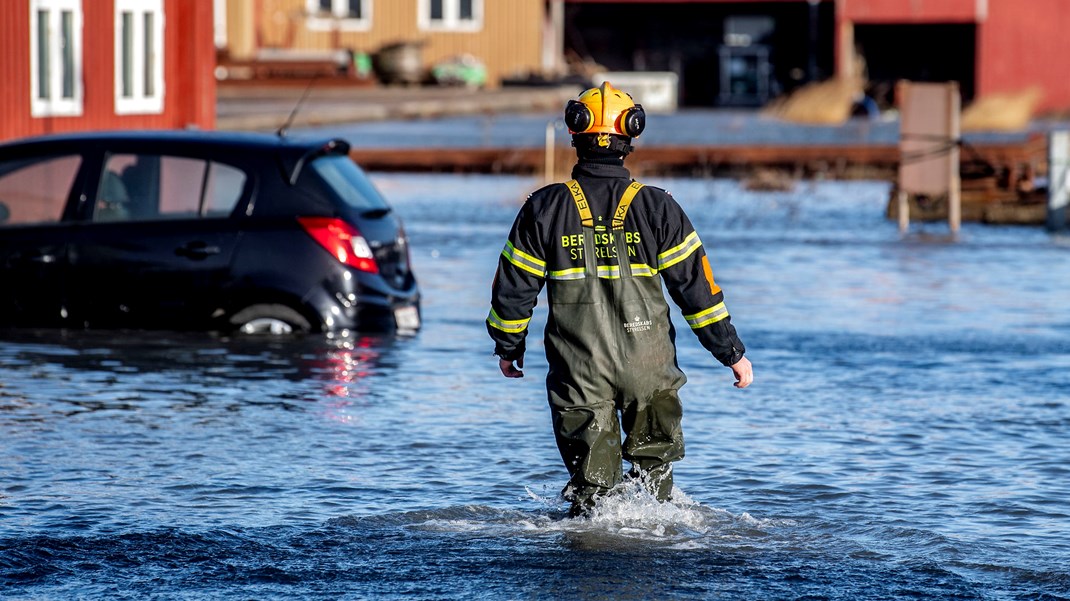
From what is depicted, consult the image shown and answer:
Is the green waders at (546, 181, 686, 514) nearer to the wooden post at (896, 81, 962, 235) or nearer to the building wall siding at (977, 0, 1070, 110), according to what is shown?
the wooden post at (896, 81, 962, 235)

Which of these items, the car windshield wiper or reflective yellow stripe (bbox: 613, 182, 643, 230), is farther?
the car windshield wiper

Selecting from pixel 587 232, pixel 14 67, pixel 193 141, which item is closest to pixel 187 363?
pixel 193 141

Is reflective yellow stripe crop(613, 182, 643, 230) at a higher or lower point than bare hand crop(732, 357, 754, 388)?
higher

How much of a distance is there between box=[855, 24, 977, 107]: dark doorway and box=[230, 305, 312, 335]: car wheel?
49.8m

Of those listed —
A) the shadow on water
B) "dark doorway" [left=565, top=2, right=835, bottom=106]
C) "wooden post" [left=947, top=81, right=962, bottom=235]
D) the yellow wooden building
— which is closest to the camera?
the shadow on water

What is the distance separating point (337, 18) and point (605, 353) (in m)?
54.6

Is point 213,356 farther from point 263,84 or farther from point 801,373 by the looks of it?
point 263,84

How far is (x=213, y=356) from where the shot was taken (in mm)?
11047

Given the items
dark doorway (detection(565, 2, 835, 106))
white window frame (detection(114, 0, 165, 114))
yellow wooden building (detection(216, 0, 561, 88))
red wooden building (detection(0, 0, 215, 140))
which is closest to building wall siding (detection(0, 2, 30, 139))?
red wooden building (detection(0, 0, 215, 140))

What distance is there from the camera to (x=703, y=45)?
64562mm

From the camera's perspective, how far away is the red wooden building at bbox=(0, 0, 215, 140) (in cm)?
1848

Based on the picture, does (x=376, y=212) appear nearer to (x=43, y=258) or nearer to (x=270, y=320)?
(x=270, y=320)

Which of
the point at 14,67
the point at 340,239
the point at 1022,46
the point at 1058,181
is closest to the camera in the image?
the point at 340,239

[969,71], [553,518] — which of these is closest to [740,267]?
[553,518]
